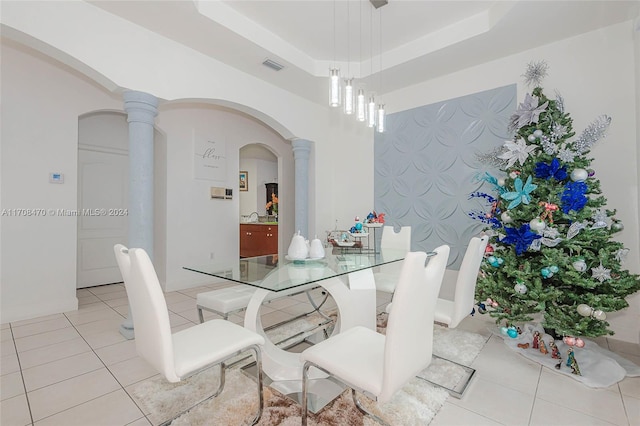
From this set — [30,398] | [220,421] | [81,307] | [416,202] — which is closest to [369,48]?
[416,202]

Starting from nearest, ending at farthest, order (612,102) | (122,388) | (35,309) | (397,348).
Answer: (397,348) → (122,388) → (612,102) → (35,309)

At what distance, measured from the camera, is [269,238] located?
21.5 feet

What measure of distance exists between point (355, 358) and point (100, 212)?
4.78 metres

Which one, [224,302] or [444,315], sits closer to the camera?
[444,315]

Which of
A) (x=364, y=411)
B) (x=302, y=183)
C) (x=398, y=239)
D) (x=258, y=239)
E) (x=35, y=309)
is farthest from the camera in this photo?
(x=258, y=239)

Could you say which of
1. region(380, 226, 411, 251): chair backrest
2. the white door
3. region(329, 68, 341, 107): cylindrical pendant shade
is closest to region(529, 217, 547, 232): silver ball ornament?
region(380, 226, 411, 251): chair backrest

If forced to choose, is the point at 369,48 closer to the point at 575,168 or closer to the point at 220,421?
the point at 575,168

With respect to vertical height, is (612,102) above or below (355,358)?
above

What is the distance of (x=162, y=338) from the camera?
1.26m

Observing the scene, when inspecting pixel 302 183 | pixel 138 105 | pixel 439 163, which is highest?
pixel 138 105

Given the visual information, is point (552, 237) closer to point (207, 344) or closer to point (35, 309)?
point (207, 344)

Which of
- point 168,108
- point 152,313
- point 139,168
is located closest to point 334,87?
point 152,313

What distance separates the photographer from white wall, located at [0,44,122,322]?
10.3 feet

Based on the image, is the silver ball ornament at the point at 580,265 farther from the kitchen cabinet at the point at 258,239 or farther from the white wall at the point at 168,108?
the kitchen cabinet at the point at 258,239
